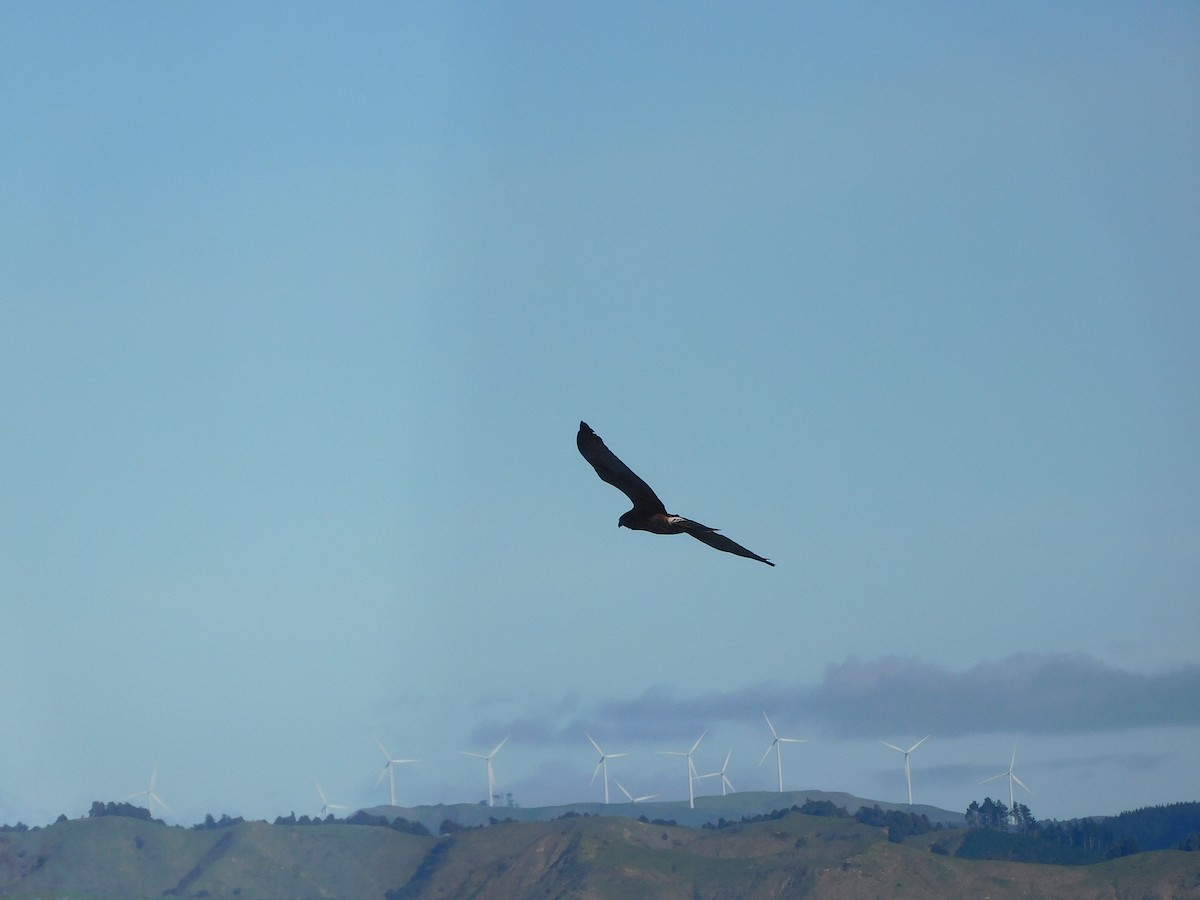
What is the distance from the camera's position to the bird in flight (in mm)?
44969

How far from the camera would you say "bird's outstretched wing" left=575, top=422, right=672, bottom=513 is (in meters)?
45.4

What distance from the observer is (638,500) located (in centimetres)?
4678

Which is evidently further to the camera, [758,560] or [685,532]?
[685,532]

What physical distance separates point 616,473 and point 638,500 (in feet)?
3.07

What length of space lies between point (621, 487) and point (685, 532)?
82.1 inches

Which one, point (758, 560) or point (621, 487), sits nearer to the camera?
point (758, 560)

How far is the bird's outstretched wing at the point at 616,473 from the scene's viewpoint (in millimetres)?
45438

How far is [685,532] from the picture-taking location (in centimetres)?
4591

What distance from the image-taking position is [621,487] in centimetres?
4684

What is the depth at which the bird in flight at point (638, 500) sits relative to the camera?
148 feet

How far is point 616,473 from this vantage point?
46406 millimetres

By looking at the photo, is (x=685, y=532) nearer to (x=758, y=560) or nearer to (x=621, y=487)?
(x=621, y=487)

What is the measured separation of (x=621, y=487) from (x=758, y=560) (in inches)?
260

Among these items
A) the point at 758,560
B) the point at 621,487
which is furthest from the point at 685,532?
the point at 758,560
